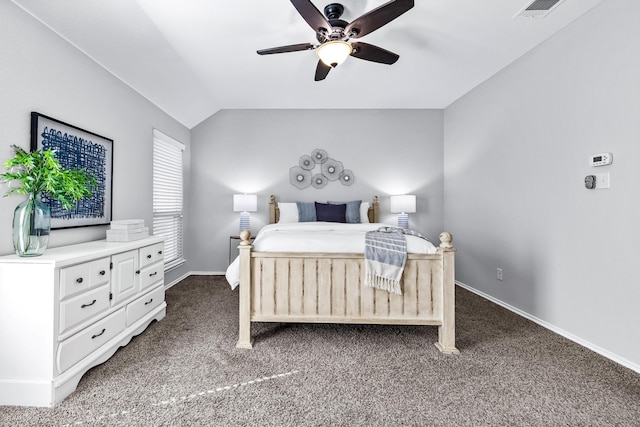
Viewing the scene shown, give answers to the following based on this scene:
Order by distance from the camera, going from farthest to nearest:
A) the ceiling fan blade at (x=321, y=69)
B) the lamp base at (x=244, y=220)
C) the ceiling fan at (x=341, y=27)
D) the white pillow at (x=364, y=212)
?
the lamp base at (x=244, y=220) < the white pillow at (x=364, y=212) < the ceiling fan blade at (x=321, y=69) < the ceiling fan at (x=341, y=27)

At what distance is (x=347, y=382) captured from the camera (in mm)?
1740

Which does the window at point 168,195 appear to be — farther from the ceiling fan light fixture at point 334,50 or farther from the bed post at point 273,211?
the ceiling fan light fixture at point 334,50

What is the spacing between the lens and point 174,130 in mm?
3912

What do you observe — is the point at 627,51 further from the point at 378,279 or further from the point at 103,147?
the point at 103,147

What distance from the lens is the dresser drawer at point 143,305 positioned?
221 cm

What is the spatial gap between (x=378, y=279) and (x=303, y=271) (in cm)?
56

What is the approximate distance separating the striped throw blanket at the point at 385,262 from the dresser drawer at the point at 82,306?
5.83 feet

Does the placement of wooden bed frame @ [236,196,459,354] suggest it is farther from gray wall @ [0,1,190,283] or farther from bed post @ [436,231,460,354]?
gray wall @ [0,1,190,283]

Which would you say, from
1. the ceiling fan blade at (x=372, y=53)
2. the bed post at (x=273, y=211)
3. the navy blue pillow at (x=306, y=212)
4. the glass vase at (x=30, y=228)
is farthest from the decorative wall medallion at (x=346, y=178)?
the glass vase at (x=30, y=228)

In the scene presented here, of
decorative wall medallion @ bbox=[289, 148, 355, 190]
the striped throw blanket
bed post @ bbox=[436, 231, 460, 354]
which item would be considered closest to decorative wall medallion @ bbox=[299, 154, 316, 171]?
decorative wall medallion @ bbox=[289, 148, 355, 190]

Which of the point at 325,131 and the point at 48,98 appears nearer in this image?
the point at 48,98

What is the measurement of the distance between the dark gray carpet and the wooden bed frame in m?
0.22

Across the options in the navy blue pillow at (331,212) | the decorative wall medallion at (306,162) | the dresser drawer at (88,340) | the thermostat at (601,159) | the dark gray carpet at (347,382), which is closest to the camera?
the dark gray carpet at (347,382)

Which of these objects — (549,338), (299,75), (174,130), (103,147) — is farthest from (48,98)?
(549,338)
